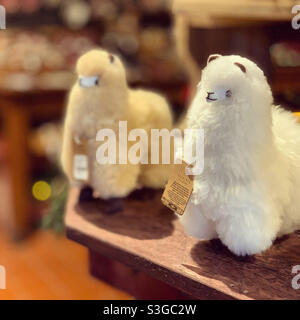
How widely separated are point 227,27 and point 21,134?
1.38 metres

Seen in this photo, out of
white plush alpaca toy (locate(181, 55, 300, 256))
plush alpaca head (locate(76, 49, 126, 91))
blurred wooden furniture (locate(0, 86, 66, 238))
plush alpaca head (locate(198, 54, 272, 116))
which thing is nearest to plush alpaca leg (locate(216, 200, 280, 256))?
white plush alpaca toy (locate(181, 55, 300, 256))

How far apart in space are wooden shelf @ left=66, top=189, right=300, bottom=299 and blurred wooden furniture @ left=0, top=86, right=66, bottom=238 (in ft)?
4.32

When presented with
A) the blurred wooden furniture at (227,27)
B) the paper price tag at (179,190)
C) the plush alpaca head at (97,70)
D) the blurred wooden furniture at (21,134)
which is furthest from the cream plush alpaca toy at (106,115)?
the blurred wooden furniture at (21,134)

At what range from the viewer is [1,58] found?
223 centimetres

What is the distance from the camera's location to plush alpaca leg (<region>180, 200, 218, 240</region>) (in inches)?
26.6

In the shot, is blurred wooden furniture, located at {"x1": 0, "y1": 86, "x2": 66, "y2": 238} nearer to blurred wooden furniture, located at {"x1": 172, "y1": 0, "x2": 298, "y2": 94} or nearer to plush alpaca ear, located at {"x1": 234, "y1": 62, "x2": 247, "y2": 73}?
blurred wooden furniture, located at {"x1": 172, "y1": 0, "x2": 298, "y2": 94}

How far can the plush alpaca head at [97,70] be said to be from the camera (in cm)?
78

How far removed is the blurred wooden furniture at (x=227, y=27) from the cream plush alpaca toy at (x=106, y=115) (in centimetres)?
22

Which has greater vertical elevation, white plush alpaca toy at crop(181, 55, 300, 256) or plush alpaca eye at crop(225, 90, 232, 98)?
plush alpaca eye at crop(225, 90, 232, 98)

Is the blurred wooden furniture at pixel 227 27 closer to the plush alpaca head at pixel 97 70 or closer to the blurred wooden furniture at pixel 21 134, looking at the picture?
the plush alpaca head at pixel 97 70

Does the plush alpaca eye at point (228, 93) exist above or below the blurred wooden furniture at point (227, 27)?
below

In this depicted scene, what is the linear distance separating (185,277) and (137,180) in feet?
1.09
